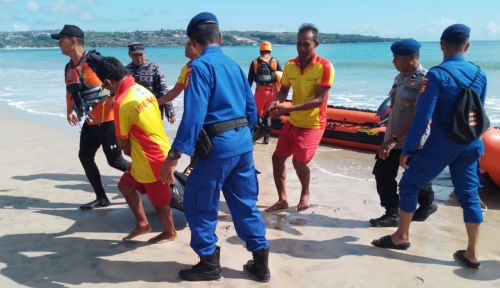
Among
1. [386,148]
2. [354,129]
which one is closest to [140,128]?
[386,148]

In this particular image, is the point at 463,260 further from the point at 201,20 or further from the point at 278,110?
the point at 201,20

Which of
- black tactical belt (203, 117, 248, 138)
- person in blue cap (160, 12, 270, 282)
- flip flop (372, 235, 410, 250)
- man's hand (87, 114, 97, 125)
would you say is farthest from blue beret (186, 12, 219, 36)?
flip flop (372, 235, 410, 250)

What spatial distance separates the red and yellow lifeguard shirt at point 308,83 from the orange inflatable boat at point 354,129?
11.9 ft

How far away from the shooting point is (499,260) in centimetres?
390

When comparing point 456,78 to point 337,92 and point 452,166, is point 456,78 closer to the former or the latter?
point 452,166

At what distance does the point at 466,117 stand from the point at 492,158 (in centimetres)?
228

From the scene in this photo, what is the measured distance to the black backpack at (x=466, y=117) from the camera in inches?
134

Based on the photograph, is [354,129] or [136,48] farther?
[354,129]

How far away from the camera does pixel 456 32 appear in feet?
11.5

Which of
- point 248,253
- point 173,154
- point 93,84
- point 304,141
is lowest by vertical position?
point 248,253

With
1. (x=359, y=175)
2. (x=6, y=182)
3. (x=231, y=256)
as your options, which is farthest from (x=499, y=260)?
(x=6, y=182)

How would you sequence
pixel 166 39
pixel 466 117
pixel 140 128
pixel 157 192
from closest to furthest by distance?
pixel 466 117 → pixel 140 128 → pixel 157 192 → pixel 166 39

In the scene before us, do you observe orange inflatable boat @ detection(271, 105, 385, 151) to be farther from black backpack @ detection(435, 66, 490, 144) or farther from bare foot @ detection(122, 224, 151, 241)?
bare foot @ detection(122, 224, 151, 241)

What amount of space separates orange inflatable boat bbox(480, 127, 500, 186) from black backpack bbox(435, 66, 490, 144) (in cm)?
214
